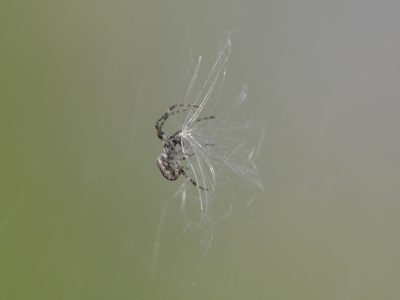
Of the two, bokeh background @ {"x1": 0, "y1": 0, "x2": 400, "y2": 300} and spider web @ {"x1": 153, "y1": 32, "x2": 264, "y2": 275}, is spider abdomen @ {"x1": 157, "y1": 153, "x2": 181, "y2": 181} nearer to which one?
spider web @ {"x1": 153, "y1": 32, "x2": 264, "y2": 275}

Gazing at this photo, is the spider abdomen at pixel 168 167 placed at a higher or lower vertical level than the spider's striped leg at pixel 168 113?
lower

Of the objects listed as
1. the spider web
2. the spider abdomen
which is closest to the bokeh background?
the spider web

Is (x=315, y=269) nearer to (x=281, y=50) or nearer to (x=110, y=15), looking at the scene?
(x=281, y=50)

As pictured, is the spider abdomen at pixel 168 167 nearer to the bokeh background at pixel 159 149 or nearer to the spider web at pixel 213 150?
the spider web at pixel 213 150

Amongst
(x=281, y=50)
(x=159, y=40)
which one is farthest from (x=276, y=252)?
(x=159, y=40)

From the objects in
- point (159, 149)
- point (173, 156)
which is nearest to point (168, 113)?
point (173, 156)

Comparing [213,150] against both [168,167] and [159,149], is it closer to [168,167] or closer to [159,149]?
[168,167]

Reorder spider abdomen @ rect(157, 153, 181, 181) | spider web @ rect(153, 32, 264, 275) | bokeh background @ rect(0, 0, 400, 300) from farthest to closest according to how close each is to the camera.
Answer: bokeh background @ rect(0, 0, 400, 300) → spider abdomen @ rect(157, 153, 181, 181) → spider web @ rect(153, 32, 264, 275)

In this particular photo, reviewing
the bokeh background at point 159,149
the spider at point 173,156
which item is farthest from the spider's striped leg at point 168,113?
the bokeh background at point 159,149
